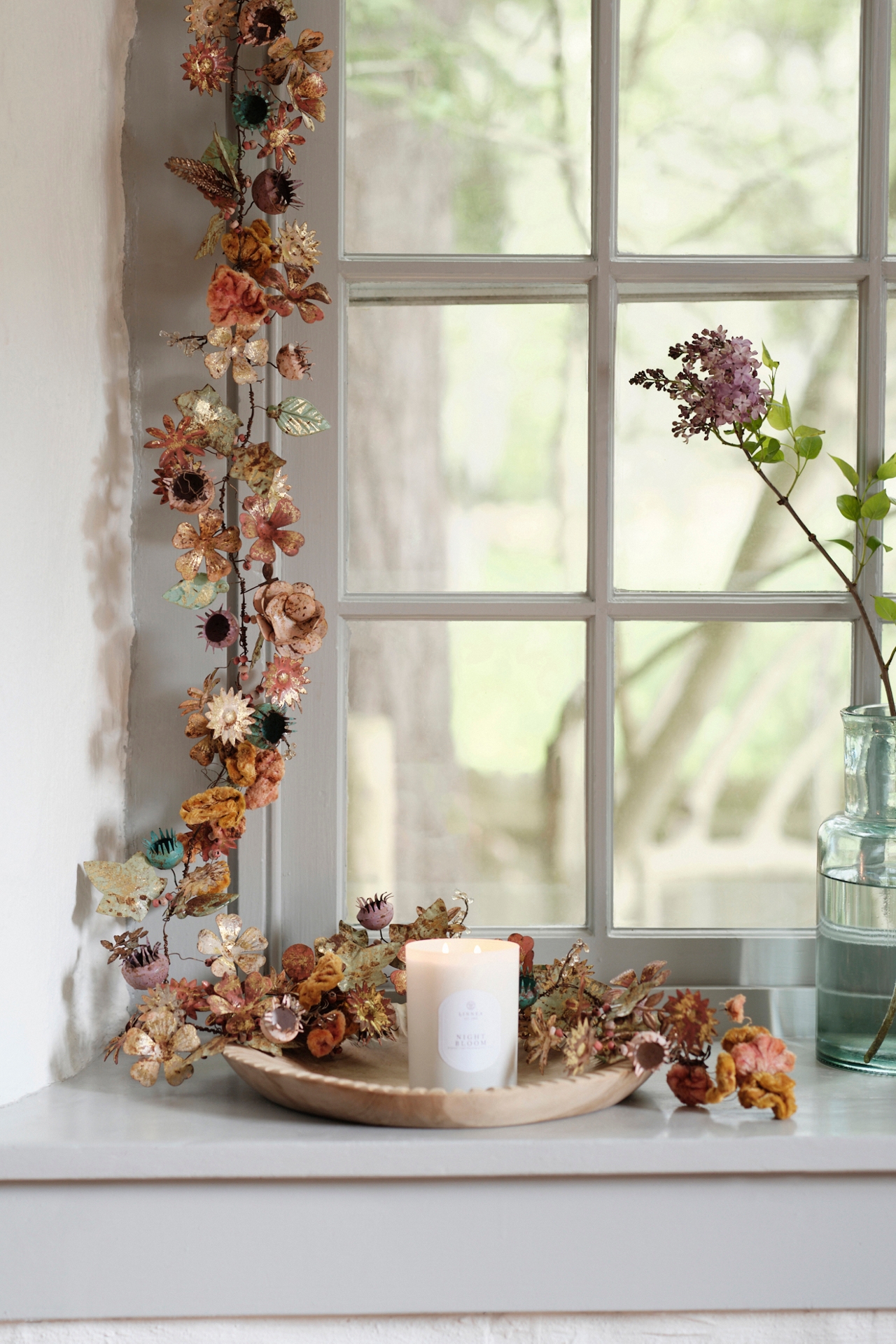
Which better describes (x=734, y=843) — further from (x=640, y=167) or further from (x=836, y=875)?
(x=640, y=167)

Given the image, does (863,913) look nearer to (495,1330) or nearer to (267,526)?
(495,1330)

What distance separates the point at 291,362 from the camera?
0.92m

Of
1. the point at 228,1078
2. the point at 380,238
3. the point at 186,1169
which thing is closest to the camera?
the point at 186,1169

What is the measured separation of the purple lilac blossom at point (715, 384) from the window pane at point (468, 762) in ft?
0.77

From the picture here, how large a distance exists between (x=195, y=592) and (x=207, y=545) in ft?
0.14

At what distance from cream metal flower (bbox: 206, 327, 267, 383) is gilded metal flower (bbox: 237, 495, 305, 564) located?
0.34 ft

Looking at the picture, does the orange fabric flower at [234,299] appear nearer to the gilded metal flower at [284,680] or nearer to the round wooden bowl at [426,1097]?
the gilded metal flower at [284,680]

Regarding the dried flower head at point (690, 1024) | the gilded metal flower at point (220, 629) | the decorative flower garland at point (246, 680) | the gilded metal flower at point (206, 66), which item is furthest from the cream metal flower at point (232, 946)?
the gilded metal flower at point (206, 66)

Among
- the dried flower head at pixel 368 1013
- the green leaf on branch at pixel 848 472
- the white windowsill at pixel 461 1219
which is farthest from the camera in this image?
the green leaf on branch at pixel 848 472

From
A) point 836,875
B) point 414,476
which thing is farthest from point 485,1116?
point 414,476

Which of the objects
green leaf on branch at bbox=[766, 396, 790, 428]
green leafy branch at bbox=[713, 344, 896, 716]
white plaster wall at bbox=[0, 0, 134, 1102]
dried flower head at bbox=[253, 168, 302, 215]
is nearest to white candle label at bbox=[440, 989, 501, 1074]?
white plaster wall at bbox=[0, 0, 134, 1102]

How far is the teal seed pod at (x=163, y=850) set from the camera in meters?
0.92

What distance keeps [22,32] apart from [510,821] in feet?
2.52

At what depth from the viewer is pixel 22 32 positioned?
81 centimetres
